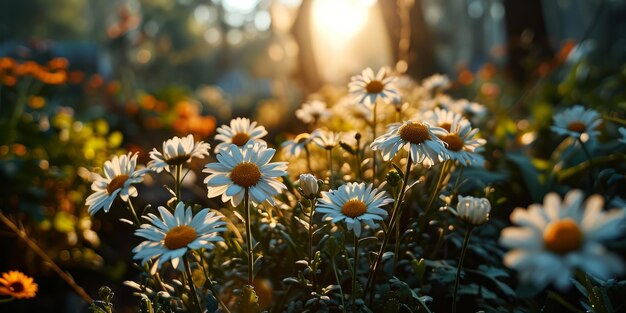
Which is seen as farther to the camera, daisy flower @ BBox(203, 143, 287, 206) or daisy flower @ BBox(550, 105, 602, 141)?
daisy flower @ BBox(550, 105, 602, 141)

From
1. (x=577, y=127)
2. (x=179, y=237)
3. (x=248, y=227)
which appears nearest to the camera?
(x=179, y=237)

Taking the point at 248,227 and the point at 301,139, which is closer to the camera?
the point at 248,227

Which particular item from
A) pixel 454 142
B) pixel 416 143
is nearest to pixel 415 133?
pixel 416 143

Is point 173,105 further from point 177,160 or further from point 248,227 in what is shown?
point 248,227

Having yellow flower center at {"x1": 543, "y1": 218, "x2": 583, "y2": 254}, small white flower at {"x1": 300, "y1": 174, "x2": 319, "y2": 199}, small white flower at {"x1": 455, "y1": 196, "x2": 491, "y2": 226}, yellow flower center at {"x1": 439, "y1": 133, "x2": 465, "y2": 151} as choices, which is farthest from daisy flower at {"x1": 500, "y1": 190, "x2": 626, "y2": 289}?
yellow flower center at {"x1": 439, "y1": 133, "x2": 465, "y2": 151}

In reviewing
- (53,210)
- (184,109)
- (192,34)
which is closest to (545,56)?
(184,109)

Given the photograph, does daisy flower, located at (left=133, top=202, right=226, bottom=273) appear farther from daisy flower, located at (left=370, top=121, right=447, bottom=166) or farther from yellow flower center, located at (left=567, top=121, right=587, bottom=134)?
yellow flower center, located at (left=567, top=121, right=587, bottom=134)
